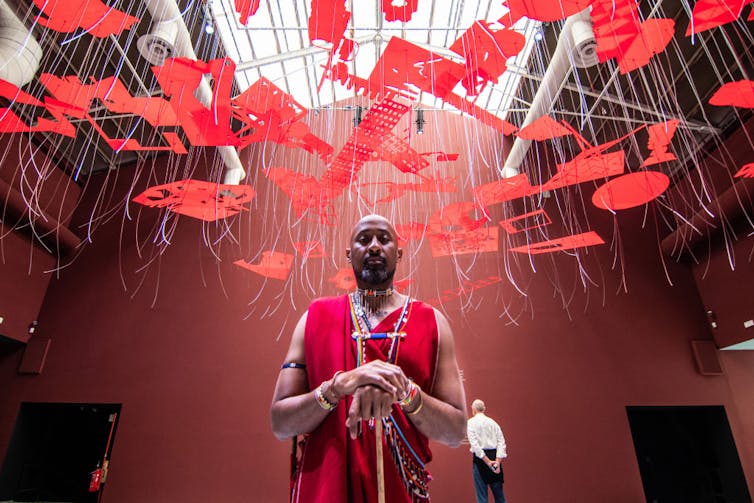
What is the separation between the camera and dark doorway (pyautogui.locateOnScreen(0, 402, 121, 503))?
6.16 meters

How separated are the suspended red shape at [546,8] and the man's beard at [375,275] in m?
2.67

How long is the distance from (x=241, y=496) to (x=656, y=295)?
7.22 metres

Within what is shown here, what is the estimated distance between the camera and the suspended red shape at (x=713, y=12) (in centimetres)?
280

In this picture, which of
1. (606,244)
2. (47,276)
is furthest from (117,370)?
(606,244)

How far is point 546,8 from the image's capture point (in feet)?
9.77

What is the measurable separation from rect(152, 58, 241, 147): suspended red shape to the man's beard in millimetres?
3089

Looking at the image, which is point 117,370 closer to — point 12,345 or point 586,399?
point 12,345

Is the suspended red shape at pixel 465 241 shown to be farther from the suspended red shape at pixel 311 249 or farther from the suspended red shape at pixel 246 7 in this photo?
the suspended red shape at pixel 246 7

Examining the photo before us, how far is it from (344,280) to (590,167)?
12.4 feet

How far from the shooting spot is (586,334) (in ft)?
22.4

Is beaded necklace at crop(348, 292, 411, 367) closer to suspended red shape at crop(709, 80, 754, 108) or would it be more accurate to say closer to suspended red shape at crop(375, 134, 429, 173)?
suspended red shape at crop(709, 80, 754, 108)

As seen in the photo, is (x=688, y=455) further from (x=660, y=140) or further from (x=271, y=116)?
(x=271, y=116)

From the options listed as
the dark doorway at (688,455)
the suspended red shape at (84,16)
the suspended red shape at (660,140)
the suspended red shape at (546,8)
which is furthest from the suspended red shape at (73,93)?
the dark doorway at (688,455)

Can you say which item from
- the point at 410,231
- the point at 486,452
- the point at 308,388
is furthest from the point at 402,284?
the point at 308,388
